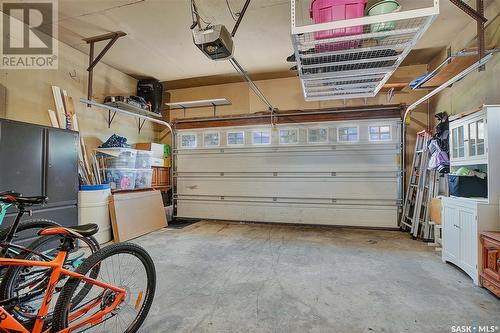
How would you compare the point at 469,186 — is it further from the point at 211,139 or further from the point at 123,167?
the point at 123,167

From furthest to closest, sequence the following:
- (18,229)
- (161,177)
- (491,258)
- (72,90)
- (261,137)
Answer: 1. (161,177)
2. (261,137)
3. (72,90)
4. (491,258)
5. (18,229)

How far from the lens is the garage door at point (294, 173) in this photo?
5.23 meters

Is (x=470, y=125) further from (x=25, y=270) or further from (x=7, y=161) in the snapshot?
(x=7, y=161)

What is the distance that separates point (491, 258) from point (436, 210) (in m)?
1.62

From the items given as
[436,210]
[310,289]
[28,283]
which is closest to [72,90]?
[28,283]

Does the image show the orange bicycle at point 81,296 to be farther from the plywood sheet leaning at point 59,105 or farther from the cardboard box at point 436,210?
the cardboard box at point 436,210

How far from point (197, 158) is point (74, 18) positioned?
354 cm

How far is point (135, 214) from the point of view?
4750mm

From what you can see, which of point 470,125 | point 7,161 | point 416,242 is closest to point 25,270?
point 7,161

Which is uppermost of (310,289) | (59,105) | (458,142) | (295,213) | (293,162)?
(59,105)

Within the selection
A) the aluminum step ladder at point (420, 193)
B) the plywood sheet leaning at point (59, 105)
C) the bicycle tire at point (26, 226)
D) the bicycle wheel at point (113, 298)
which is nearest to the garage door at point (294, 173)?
the aluminum step ladder at point (420, 193)

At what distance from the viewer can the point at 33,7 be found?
136 inches

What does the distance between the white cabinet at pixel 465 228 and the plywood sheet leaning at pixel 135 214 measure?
189 inches

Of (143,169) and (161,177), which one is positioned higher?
(143,169)
